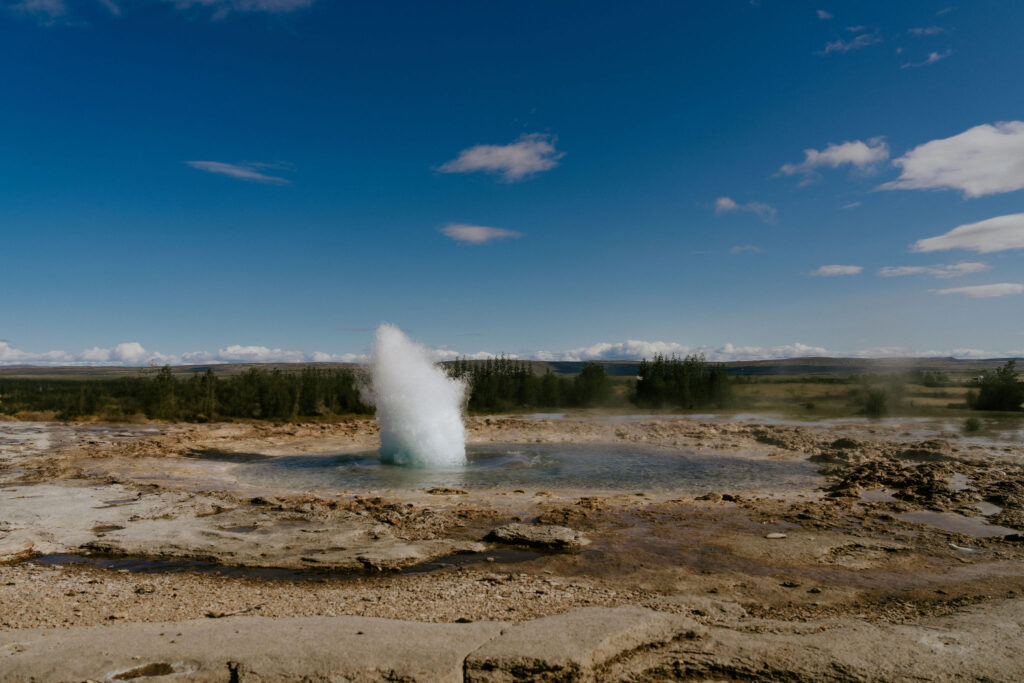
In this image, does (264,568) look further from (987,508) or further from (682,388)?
(682,388)

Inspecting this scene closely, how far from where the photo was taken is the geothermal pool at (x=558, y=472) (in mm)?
17750

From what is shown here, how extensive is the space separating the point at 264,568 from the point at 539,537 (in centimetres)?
511

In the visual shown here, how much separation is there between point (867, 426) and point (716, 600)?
108 feet

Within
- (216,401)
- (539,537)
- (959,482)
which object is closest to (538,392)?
(216,401)

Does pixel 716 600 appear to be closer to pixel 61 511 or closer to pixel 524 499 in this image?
pixel 524 499

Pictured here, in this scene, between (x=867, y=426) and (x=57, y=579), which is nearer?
(x=57, y=579)

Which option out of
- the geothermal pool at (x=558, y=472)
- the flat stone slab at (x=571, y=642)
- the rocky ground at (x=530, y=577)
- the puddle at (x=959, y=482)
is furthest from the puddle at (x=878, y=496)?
the flat stone slab at (x=571, y=642)

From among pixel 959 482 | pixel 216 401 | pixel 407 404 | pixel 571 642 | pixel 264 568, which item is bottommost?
pixel 216 401

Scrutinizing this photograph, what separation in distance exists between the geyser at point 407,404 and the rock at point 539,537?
430 inches

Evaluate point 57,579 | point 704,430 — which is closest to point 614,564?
point 57,579

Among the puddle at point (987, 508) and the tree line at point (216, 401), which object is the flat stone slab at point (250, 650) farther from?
the tree line at point (216, 401)

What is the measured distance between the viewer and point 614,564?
9578 millimetres

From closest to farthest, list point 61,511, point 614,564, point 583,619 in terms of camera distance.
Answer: point 583,619, point 614,564, point 61,511

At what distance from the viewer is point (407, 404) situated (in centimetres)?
2248
